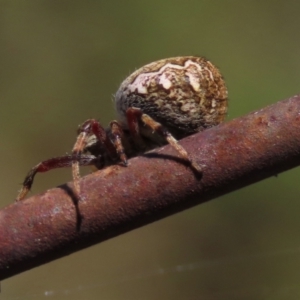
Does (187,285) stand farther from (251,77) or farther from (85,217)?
(85,217)

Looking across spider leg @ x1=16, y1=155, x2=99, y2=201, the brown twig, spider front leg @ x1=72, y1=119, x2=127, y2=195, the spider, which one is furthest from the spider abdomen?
the brown twig

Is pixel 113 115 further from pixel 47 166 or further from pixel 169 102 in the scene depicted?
pixel 47 166

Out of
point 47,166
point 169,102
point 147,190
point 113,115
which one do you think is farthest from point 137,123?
point 113,115

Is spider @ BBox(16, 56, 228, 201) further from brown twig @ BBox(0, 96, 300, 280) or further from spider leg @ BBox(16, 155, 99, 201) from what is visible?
brown twig @ BBox(0, 96, 300, 280)

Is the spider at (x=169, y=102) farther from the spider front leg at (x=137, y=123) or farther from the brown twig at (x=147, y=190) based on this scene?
the brown twig at (x=147, y=190)

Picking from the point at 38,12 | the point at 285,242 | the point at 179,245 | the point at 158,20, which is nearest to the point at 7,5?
the point at 38,12
